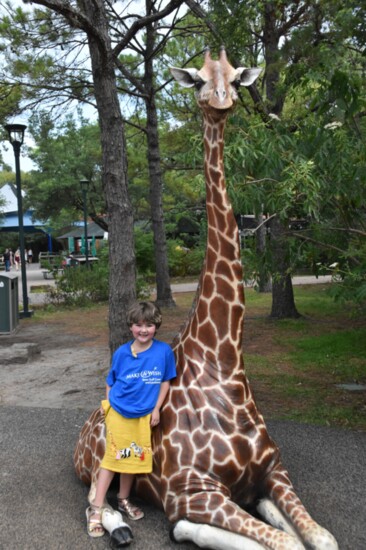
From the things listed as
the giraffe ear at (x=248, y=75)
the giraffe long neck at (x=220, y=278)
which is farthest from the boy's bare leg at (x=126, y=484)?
the giraffe ear at (x=248, y=75)

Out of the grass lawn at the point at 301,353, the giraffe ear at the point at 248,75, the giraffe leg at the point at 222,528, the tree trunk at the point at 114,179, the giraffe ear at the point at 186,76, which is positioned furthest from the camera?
the tree trunk at the point at 114,179

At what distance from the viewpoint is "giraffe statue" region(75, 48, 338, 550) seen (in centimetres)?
320

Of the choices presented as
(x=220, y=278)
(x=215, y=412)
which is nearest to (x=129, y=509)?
(x=215, y=412)

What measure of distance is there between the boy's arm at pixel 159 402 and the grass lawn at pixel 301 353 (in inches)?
101

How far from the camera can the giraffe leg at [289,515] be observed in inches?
113

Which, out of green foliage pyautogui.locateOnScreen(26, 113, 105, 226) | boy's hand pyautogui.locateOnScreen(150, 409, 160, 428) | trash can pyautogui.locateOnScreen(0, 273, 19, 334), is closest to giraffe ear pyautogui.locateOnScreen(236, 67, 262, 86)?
boy's hand pyautogui.locateOnScreen(150, 409, 160, 428)

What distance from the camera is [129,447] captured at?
137 inches

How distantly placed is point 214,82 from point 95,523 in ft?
9.00

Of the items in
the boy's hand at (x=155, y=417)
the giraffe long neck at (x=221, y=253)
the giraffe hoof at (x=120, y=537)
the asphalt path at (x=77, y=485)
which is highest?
the giraffe long neck at (x=221, y=253)

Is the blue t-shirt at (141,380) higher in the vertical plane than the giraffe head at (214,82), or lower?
lower

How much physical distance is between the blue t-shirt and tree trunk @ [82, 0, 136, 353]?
2.84 m

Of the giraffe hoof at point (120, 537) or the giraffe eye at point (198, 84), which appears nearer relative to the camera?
the giraffe hoof at point (120, 537)

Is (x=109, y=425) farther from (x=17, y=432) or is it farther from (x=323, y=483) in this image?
(x=17, y=432)

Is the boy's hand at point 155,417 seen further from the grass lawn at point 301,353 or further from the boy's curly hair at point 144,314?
the grass lawn at point 301,353
